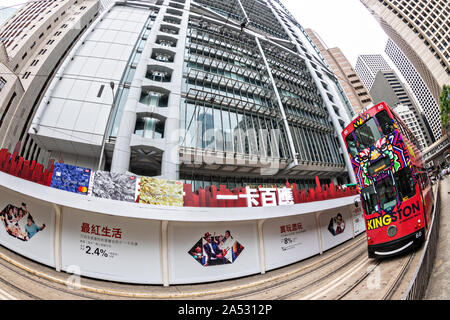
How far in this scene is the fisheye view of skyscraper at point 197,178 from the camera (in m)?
7.59

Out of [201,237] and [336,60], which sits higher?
[336,60]

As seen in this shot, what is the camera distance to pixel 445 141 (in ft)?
137

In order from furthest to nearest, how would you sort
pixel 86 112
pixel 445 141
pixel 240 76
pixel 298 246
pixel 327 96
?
pixel 445 141, pixel 327 96, pixel 240 76, pixel 86 112, pixel 298 246

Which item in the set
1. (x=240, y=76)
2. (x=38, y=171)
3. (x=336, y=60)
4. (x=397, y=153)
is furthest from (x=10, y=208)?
(x=336, y=60)

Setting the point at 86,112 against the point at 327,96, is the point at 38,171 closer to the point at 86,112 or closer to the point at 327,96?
the point at 86,112

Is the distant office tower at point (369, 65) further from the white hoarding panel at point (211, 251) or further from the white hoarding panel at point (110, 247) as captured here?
the white hoarding panel at point (110, 247)

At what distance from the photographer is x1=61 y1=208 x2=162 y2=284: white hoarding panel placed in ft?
27.7

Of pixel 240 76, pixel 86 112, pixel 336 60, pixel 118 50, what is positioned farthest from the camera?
pixel 336 60

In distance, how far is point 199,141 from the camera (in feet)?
57.8

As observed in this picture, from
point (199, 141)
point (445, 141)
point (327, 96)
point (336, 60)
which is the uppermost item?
point (336, 60)

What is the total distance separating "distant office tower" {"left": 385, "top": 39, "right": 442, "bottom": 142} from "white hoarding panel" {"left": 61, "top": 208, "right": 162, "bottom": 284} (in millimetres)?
127368

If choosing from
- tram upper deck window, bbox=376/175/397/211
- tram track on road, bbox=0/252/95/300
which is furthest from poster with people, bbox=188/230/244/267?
tram upper deck window, bbox=376/175/397/211

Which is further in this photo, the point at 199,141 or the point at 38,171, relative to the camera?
the point at 199,141
